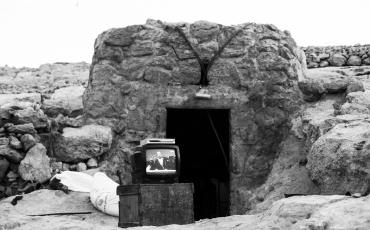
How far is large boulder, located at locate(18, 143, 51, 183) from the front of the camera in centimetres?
488

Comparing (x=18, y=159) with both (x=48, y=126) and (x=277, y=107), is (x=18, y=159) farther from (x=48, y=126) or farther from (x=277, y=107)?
(x=277, y=107)

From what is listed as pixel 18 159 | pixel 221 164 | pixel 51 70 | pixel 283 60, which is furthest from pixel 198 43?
pixel 51 70

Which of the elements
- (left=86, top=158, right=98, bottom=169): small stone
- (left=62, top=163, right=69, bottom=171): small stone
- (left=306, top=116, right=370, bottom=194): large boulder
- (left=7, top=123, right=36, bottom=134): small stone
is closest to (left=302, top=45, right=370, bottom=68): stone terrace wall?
(left=306, top=116, right=370, bottom=194): large boulder

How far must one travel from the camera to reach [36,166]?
16.1 feet

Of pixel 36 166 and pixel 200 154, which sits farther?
pixel 200 154

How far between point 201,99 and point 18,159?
7.08 feet

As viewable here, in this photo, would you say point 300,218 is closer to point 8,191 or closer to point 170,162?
point 170,162

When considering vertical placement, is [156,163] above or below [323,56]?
below

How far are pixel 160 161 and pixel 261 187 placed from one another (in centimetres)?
222

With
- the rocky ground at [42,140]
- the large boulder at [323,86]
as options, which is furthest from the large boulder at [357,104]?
the rocky ground at [42,140]

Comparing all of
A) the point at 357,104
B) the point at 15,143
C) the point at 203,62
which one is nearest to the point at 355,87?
the point at 357,104

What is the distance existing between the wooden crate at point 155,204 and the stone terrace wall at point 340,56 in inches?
219

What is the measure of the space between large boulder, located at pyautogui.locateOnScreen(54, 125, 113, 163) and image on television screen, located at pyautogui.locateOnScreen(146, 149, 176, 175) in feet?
5.80

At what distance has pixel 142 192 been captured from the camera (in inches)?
141
